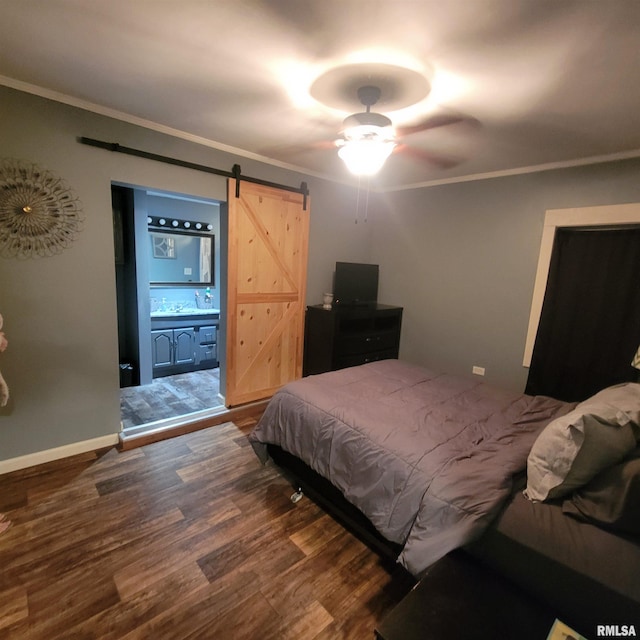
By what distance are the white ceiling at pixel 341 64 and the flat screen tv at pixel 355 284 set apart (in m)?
1.70

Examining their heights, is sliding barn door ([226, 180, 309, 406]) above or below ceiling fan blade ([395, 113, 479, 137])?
below

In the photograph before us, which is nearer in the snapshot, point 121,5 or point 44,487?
point 121,5

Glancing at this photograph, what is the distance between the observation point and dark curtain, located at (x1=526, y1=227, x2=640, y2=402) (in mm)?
2760

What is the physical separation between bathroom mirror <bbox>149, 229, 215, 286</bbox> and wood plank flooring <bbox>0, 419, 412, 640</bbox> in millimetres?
2835

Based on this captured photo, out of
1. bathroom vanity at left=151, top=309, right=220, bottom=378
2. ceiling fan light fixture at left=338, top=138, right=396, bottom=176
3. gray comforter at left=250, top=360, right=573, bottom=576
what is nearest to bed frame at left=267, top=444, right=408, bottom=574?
gray comforter at left=250, top=360, right=573, bottom=576

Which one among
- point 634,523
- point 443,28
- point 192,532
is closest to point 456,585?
point 634,523

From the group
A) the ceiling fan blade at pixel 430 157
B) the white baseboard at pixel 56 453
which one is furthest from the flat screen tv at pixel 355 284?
the white baseboard at pixel 56 453

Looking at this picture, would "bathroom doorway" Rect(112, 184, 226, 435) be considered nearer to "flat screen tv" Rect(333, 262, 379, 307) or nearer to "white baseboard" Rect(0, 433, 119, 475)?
"white baseboard" Rect(0, 433, 119, 475)

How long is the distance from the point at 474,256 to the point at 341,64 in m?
2.56

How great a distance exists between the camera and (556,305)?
3131 mm

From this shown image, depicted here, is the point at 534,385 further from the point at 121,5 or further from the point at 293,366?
the point at 121,5

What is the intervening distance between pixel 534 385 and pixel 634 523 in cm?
233

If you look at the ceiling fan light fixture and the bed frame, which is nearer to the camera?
the bed frame

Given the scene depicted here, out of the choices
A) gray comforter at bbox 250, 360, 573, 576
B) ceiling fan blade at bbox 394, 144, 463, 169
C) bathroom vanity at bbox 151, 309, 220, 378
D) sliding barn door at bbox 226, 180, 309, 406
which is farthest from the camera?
bathroom vanity at bbox 151, 309, 220, 378
